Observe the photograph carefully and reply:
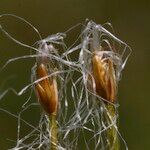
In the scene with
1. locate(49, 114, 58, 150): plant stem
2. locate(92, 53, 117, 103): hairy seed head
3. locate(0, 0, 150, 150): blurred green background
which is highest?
locate(92, 53, 117, 103): hairy seed head

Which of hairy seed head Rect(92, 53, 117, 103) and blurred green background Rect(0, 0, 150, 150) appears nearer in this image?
hairy seed head Rect(92, 53, 117, 103)

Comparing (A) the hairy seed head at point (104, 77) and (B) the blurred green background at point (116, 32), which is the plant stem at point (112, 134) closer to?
(A) the hairy seed head at point (104, 77)

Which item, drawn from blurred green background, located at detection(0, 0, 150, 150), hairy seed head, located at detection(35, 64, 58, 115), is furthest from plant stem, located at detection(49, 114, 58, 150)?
blurred green background, located at detection(0, 0, 150, 150)

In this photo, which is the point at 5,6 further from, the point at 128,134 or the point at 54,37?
the point at 54,37

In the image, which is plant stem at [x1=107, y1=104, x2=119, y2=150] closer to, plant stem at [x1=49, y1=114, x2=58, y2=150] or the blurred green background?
plant stem at [x1=49, y1=114, x2=58, y2=150]

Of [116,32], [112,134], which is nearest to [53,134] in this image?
[112,134]

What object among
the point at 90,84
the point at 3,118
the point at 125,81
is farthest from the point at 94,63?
the point at 125,81

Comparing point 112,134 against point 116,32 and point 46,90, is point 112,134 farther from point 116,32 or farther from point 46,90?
point 116,32

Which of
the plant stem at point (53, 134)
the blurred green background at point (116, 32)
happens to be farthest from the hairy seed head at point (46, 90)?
the blurred green background at point (116, 32)
